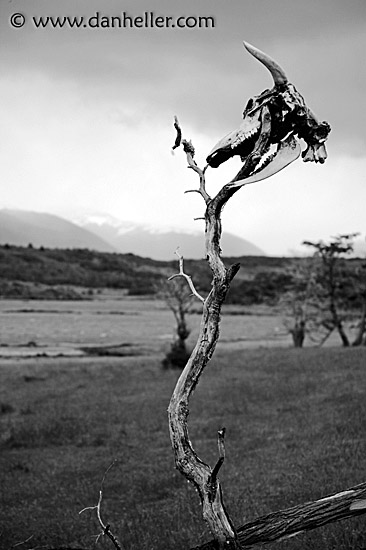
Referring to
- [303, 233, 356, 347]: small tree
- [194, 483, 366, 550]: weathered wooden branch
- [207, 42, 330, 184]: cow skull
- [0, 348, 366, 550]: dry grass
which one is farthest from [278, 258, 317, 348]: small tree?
[207, 42, 330, 184]: cow skull

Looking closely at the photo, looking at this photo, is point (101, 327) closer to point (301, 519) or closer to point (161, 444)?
point (161, 444)

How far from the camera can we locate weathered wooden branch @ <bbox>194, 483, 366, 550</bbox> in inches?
183

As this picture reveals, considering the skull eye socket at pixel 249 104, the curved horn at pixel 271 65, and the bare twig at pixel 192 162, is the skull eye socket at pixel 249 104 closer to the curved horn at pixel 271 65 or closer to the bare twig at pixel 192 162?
the curved horn at pixel 271 65

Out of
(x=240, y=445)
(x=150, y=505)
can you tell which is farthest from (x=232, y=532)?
(x=240, y=445)

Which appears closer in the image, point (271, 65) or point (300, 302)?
point (271, 65)

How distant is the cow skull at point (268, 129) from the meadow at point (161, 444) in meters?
3.30

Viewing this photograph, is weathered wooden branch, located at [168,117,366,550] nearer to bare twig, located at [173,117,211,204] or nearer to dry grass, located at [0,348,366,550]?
bare twig, located at [173,117,211,204]

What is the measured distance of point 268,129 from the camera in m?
4.34

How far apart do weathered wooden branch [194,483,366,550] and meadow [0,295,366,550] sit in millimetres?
1587

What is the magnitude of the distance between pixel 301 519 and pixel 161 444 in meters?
9.43

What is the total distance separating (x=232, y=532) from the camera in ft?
13.9

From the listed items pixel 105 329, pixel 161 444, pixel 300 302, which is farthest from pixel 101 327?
pixel 161 444

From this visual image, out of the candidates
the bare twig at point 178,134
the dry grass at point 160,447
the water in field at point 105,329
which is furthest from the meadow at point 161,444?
the water in field at point 105,329

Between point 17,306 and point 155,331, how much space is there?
27.5m
